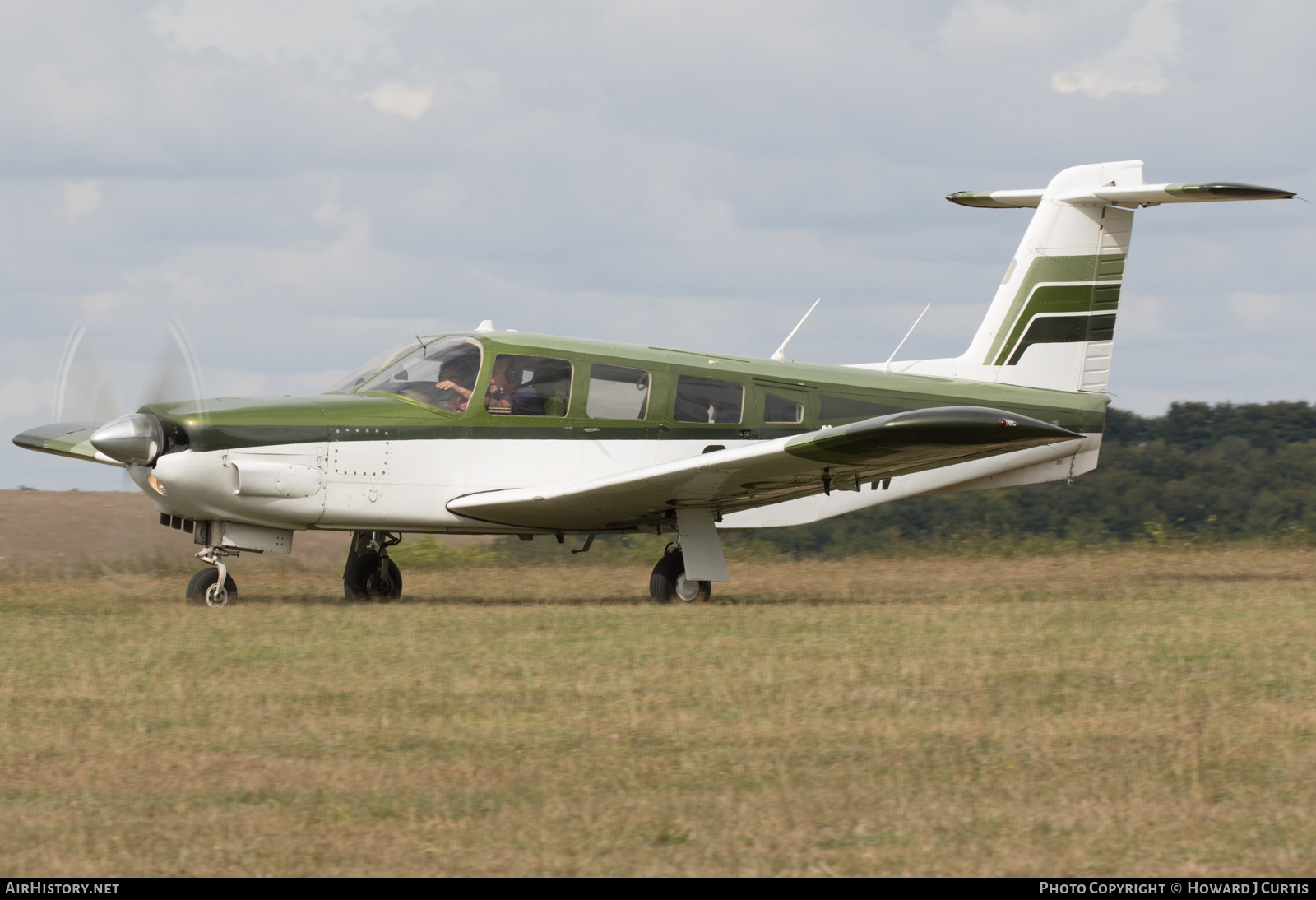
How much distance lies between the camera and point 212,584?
11812mm

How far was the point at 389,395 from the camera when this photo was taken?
1234 cm

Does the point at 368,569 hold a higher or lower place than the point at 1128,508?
lower

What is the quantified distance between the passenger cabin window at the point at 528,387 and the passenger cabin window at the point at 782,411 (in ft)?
6.31

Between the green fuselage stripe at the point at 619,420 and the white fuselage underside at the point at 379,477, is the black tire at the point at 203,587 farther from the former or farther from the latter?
the green fuselage stripe at the point at 619,420

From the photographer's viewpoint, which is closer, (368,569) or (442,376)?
(442,376)

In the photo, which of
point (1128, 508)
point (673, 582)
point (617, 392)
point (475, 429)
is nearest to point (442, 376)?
point (475, 429)

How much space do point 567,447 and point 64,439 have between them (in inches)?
176

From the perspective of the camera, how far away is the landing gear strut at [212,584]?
461 inches

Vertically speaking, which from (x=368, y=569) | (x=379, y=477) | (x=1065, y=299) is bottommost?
(x=368, y=569)

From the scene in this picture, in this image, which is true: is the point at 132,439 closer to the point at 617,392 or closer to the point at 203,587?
the point at 203,587

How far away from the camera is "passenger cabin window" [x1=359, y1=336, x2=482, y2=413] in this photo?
12.3 meters

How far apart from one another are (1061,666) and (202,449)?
6.91m

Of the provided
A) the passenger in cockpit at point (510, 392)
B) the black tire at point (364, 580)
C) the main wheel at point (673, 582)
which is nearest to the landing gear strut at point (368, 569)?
the black tire at point (364, 580)
